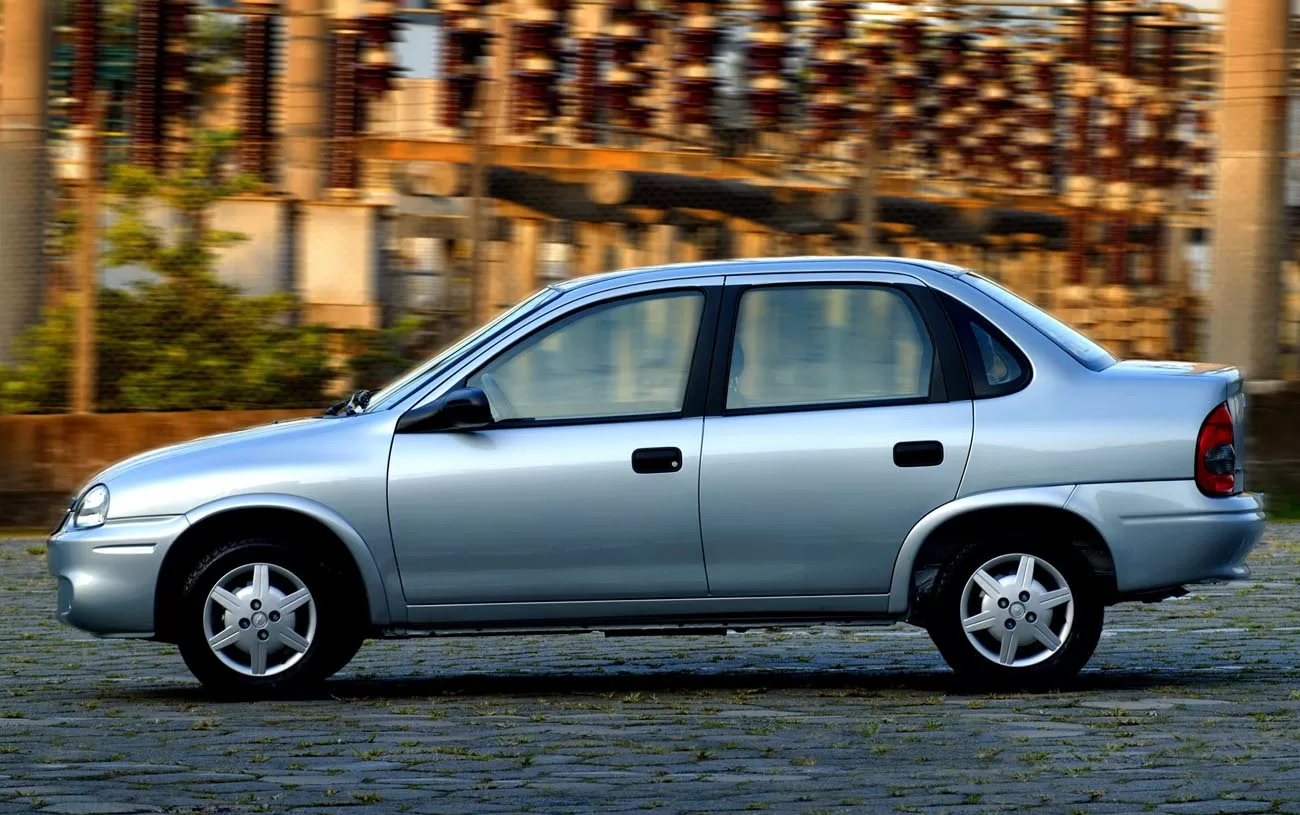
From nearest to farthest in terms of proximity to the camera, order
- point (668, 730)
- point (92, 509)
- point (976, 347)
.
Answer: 1. point (668, 730)
2. point (976, 347)
3. point (92, 509)

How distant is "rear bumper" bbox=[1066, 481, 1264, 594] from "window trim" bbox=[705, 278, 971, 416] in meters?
0.58

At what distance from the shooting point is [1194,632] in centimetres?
977

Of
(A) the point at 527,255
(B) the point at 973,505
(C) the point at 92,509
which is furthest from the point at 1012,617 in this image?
(A) the point at 527,255

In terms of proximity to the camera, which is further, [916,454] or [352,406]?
[352,406]

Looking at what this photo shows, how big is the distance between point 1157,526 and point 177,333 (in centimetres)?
832

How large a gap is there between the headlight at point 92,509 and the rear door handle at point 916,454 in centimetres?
279

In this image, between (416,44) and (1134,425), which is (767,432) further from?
(416,44)

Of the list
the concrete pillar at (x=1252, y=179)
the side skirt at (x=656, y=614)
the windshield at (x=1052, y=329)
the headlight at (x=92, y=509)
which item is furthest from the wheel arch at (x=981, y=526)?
the concrete pillar at (x=1252, y=179)

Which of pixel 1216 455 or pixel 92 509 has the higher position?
pixel 1216 455

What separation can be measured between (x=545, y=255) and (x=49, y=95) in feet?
11.3

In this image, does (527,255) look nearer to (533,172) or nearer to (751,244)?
(533,172)

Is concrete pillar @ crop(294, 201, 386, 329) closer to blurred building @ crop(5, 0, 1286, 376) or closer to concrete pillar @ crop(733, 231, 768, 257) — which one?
blurred building @ crop(5, 0, 1286, 376)

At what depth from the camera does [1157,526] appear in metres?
7.79

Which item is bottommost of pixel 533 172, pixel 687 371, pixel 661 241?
pixel 687 371
